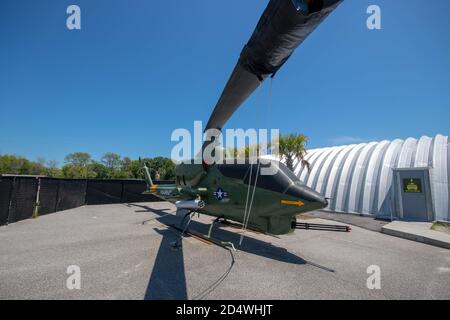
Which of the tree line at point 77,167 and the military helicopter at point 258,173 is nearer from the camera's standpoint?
the military helicopter at point 258,173

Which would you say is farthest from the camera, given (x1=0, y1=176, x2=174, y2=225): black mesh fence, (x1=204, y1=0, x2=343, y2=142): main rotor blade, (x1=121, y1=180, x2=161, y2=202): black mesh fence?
(x1=121, y1=180, x2=161, y2=202): black mesh fence

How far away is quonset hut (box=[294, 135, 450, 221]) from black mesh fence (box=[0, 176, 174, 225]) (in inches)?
673

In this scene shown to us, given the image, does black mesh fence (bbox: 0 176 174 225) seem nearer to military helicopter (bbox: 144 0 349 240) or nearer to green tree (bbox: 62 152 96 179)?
military helicopter (bbox: 144 0 349 240)

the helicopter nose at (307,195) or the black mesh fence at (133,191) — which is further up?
the helicopter nose at (307,195)

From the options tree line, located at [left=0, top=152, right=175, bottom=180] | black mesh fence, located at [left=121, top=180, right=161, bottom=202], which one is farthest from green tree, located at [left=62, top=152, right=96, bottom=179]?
black mesh fence, located at [left=121, top=180, right=161, bottom=202]

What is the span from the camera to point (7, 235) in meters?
7.57

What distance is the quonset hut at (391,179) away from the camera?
13695 millimetres

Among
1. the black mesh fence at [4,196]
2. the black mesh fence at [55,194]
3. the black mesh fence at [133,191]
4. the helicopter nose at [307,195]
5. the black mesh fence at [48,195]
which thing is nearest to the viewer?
the helicopter nose at [307,195]

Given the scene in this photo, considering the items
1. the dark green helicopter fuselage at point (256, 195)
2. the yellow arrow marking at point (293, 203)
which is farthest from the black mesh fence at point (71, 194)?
the yellow arrow marking at point (293, 203)

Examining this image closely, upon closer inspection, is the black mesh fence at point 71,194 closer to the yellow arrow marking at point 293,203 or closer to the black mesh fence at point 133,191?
the black mesh fence at point 133,191

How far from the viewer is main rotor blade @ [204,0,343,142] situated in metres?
1.56

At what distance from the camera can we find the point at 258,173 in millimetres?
6660

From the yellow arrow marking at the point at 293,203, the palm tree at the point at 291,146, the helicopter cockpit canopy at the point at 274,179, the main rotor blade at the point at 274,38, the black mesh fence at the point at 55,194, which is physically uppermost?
the palm tree at the point at 291,146
